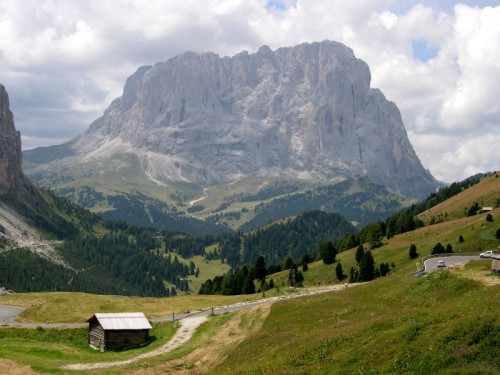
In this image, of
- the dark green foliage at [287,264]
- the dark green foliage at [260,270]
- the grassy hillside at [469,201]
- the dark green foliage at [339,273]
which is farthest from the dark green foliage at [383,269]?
the grassy hillside at [469,201]

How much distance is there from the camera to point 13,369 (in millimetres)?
50562

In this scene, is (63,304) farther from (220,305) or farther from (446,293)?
(446,293)

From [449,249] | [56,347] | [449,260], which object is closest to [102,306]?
[56,347]

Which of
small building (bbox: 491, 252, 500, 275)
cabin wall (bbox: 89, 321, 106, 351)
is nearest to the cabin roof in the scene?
cabin wall (bbox: 89, 321, 106, 351)

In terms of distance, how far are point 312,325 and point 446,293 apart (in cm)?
1318

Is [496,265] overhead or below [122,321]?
overhead

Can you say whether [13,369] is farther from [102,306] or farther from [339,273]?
[339,273]

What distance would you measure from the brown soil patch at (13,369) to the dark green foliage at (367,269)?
6999 cm

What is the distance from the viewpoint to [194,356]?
54688 millimetres

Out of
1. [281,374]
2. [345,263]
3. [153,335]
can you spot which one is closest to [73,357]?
[153,335]

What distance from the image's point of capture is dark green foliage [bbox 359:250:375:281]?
107 m

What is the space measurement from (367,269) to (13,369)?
7271cm

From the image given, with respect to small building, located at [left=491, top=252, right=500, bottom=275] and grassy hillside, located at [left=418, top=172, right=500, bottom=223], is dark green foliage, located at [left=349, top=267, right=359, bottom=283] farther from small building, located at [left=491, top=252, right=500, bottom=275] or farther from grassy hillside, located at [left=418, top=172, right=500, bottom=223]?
grassy hillside, located at [left=418, top=172, right=500, bottom=223]

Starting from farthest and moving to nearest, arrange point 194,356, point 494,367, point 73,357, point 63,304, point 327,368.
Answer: point 63,304
point 73,357
point 194,356
point 327,368
point 494,367
